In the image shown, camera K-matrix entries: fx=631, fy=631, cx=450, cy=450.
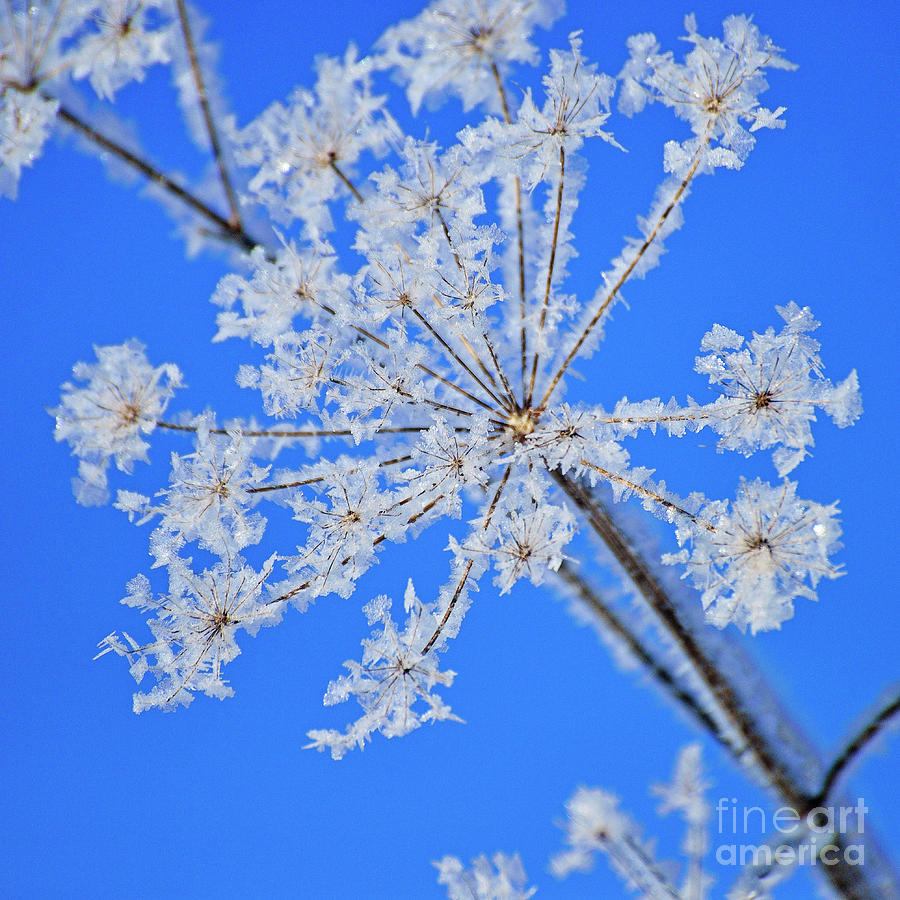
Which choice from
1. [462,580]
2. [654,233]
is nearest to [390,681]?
[462,580]

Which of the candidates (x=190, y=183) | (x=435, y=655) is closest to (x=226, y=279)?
(x=190, y=183)

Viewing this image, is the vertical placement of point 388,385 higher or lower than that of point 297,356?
lower

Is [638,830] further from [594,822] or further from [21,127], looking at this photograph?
[21,127]

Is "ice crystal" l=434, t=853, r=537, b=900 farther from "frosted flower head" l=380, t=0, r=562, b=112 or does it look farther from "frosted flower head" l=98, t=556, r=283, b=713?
"frosted flower head" l=380, t=0, r=562, b=112

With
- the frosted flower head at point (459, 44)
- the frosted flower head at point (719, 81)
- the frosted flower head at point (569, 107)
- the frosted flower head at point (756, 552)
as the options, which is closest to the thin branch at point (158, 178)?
the frosted flower head at point (459, 44)

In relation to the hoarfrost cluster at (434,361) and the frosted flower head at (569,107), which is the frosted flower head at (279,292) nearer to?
the hoarfrost cluster at (434,361)

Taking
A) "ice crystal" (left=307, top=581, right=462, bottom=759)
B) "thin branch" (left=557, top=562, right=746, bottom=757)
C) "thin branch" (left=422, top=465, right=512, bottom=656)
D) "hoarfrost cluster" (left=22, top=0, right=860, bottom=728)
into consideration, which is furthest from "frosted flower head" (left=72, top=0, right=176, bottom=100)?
"thin branch" (left=557, top=562, right=746, bottom=757)

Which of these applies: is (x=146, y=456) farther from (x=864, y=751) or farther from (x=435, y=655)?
(x=864, y=751)
